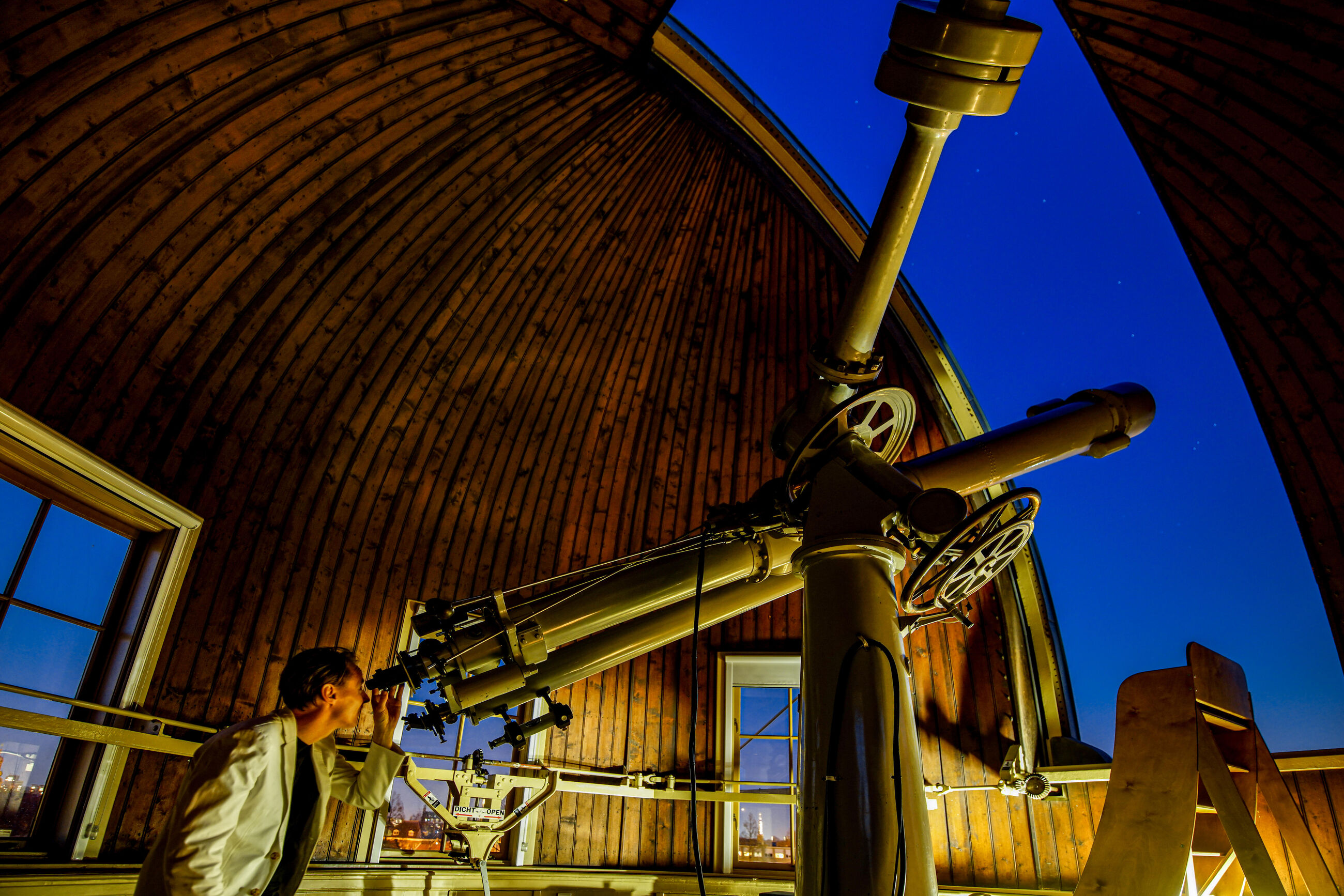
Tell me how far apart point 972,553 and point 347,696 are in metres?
2.47

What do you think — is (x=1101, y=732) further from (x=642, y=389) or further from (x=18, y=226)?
(x=18, y=226)

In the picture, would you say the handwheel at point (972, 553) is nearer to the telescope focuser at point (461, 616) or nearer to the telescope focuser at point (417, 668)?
the telescope focuser at point (461, 616)

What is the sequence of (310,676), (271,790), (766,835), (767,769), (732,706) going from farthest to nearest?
1. (767,769)
2. (766,835)
3. (732,706)
4. (310,676)
5. (271,790)

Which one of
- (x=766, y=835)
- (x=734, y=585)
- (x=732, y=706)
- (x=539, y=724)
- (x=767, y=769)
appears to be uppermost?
(x=734, y=585)

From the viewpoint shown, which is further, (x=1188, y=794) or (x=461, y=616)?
(x=461, y=616)

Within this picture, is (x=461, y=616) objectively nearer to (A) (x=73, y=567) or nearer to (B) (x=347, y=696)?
(B) (x=347, y=696)

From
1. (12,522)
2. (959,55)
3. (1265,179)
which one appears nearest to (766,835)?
(12,522)

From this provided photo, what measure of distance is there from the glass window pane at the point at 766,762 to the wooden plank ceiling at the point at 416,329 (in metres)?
3.87

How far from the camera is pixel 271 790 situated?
2400mm

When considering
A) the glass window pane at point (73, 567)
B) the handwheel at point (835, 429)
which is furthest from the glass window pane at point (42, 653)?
the handwheel at point (835, 429)

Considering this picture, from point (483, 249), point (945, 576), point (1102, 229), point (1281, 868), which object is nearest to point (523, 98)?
point (483, 249)

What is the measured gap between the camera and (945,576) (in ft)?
8.57

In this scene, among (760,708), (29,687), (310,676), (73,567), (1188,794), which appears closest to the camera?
(310,676)

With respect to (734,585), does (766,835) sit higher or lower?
lower
